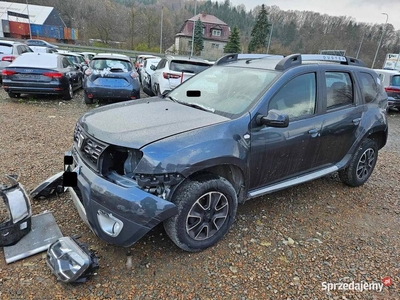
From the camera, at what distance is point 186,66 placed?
27.8ft

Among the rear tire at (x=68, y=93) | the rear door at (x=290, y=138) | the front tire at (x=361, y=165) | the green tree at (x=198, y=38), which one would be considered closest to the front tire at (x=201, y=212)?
the rear door at (x=290, y=138)

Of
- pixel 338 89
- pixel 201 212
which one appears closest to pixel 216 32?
pixel 338 89

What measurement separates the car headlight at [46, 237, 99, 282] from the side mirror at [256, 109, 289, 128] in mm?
1938

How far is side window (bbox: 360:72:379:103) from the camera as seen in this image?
3.85m

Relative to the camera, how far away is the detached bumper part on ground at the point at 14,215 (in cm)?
238

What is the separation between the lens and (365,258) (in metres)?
2.74

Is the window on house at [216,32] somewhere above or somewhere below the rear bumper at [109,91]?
above

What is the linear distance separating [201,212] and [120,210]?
0.75 m

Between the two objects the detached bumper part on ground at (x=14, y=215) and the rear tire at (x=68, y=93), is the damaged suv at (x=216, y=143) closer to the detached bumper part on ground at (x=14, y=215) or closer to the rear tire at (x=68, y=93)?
the detached bumper part on ground at (x=14, y=215)

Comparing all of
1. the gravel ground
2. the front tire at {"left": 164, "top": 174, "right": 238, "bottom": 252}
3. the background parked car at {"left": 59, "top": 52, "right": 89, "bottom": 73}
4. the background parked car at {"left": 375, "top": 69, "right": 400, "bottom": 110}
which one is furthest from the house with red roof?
the front tire at {"left": 164, "top": 174, "right": 238, "bottom": 252}

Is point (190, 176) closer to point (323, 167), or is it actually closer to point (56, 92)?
point (323, 167)

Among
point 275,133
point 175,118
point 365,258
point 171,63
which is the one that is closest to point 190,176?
point 175,118

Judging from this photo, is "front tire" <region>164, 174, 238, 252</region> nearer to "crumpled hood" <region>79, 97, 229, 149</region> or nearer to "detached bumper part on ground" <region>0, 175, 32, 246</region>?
"crumpled hood" <region>79, 97, 229, 149</region>

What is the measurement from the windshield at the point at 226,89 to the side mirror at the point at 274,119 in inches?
7.1
